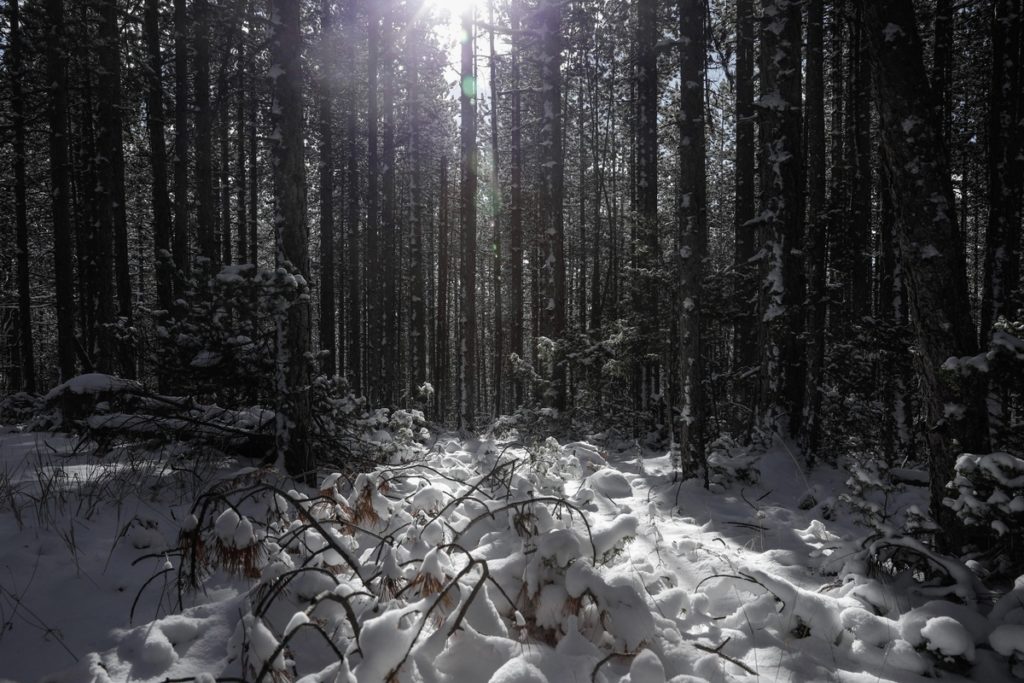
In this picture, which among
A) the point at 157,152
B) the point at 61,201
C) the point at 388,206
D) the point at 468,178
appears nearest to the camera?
the point at 61,201

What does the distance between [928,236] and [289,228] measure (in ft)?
16.6

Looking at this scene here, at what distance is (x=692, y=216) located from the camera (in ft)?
21.7

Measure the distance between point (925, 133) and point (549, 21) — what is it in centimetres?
1065

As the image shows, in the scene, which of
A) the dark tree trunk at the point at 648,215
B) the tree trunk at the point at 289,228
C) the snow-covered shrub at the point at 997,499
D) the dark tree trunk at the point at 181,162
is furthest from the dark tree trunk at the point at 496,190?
the snow-covered shrub at the point at 997,499

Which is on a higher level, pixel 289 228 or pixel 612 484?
pixel 289 228

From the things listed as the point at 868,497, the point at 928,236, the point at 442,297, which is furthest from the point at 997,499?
the point at 442,297

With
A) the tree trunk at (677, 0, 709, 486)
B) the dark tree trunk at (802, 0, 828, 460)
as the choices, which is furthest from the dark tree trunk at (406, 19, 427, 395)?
the dark tree trunk at (802, 0, 828, 460)

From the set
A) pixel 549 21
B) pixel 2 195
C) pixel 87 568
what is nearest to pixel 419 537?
pixel 87 568

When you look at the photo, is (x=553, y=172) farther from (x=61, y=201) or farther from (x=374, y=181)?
(x=61, y=201)

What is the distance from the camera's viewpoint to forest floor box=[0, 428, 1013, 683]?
227 centimetres

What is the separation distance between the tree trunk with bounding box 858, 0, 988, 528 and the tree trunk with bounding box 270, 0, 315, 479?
184 inches

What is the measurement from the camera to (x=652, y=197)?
12.8 metres

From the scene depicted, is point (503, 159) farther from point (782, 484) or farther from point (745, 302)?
point (782, 484)

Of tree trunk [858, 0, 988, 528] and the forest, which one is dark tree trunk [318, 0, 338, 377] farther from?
tree trunk [858, 0, 988, 528]
